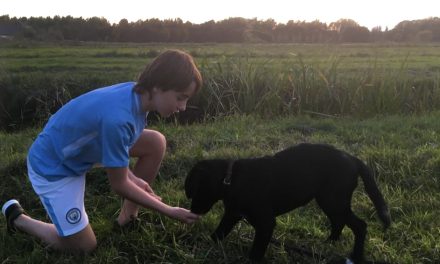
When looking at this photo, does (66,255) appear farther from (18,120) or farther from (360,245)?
(18,120)

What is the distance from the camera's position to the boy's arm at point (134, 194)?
2.93 metres

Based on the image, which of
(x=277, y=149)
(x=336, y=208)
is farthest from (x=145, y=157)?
(x=277, y=149)

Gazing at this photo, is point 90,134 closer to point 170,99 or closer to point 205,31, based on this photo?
point 170,99

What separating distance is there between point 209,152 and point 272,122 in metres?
2.10

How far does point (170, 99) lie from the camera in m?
2.89

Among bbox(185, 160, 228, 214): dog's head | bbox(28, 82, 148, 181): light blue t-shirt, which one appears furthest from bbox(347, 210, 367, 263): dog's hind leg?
bbox(28, 82, 148, 181): light blue t-shirt

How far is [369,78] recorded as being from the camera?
837 centimetres

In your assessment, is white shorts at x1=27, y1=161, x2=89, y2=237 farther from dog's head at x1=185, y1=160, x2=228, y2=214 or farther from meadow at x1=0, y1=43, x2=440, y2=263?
dog's head at x1=185, y1=160, x2=228, y2=214

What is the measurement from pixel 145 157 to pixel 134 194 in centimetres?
80

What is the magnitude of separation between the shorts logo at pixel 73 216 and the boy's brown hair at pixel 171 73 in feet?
3.19

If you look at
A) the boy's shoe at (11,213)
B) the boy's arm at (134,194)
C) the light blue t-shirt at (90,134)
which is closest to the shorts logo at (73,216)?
the light blue t-shirt at (90,134)

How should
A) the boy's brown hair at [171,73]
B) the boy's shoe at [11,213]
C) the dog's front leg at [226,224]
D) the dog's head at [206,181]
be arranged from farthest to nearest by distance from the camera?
1. the boy's shoe at [11,213]
2. the dog's front leg at [226,224]
3. the dog's head at [206,181]
4. the boy's brown hair at [171,73]

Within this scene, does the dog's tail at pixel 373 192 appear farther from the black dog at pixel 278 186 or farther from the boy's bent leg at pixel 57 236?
the boy's bent leg at pixel 57 236

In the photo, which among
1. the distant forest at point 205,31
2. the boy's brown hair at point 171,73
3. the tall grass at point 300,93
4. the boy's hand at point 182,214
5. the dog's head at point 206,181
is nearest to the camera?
the boy's brown hair at point 171,73
